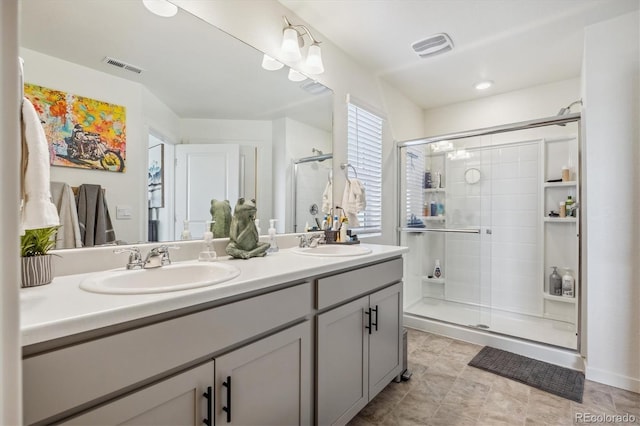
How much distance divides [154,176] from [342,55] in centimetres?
181

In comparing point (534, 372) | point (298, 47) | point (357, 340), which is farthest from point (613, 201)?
point (298, 47)

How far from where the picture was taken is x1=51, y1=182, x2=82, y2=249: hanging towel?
1.10 metres

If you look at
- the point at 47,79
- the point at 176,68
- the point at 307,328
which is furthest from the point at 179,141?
the point at 307,328

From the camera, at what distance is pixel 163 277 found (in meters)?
1.20

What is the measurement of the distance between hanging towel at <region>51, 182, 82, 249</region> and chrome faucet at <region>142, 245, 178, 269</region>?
0.25m

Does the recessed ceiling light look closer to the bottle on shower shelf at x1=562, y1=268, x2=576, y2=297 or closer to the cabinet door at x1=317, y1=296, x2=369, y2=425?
the bottle on shower shelf at x1=562, y1=268, x2=576, y2=297

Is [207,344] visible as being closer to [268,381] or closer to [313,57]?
[268,381]

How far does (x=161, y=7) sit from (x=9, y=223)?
132 centimetres

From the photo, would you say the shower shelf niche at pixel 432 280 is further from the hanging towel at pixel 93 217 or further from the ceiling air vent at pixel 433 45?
the hanging towel at pixel 93 217

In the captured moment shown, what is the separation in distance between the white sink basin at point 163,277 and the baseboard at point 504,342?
2334 millimetres

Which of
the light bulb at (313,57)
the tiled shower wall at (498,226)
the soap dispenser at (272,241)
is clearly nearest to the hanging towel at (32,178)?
the soap dispenser at (272,241)

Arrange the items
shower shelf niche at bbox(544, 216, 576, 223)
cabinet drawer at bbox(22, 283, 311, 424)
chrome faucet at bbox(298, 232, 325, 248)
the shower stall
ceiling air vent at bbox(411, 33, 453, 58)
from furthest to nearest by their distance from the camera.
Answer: shower shelf niche at bbox(544, 216, 576, 223) < ceiling air vent at bbox(411, 33, 453, 58) < the shower stall < chrome faucet at bbox(298, 232, 325, 248) < cabinet drawer at bbox(22, 283, 311, 424)

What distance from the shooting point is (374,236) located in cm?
285

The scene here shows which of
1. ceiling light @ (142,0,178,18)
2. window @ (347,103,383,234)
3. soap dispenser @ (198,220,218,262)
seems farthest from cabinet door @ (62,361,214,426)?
window @ (347,103,383,234)
